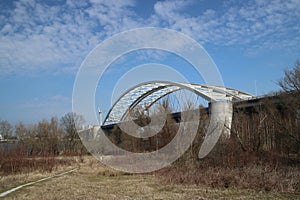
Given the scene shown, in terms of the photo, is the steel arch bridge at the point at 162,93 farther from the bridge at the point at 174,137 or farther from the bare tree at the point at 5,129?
the bare tree at the point at 5,129

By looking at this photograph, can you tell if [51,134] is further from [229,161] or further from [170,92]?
[229,161]

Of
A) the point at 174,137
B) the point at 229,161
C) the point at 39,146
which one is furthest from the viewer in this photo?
the point at 39,146

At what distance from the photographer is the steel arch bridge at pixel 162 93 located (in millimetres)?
51656

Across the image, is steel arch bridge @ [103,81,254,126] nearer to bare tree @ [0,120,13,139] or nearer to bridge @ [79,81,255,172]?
bridge @ [79,81,255,172]

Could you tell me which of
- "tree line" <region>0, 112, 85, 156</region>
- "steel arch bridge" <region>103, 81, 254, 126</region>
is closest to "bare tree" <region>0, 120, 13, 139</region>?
"tree line" <region>0, 112, 85, 156</region>

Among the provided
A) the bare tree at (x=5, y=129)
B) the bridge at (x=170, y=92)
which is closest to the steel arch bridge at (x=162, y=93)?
the bridge at (x=170, y=92)

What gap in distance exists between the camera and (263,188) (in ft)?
40.4

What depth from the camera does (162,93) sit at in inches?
2509

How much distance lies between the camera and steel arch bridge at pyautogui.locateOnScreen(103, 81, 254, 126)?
51656mm

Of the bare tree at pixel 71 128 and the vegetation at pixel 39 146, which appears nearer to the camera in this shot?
the vegetation at pixel 39 146

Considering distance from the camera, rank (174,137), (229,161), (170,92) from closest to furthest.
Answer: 1. (229,161)
2. (174,137)
3. (170,92)

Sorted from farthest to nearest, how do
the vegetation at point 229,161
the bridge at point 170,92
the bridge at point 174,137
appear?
the bridge at point 170,92, the bridge at point 174,137, the vegetation at point 229,161

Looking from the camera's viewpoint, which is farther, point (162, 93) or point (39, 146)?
point (162, 93)

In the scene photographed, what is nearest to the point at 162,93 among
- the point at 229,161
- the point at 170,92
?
the point at 170,92
